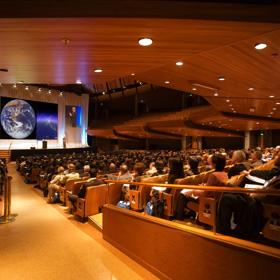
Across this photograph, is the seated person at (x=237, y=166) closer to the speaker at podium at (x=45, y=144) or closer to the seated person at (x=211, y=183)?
the seated person at (x=211, y=183)

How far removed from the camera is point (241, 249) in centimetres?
271

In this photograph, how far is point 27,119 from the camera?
24.8 m

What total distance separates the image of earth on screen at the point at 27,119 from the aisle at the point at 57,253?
59.0 ft

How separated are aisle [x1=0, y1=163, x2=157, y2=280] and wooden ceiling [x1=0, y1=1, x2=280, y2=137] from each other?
303 cm

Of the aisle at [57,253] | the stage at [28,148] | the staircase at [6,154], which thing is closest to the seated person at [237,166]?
the aisle at [57,253]

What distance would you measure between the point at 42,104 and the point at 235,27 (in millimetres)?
25490

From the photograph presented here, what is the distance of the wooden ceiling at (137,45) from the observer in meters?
3.01

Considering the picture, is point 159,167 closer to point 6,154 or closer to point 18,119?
point 6,154

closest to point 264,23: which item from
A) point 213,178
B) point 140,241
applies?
point 213,178

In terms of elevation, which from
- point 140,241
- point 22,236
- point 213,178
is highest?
point 213,178

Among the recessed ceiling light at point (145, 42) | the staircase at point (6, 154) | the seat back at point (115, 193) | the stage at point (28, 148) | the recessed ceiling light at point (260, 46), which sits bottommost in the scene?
the seat back at point (115, 193)

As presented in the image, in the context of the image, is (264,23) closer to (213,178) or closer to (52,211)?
(213,178)

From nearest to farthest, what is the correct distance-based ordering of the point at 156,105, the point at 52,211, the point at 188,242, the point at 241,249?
the point at 241,249
the point at 188,242
the point at 52,211
the point at 156,105

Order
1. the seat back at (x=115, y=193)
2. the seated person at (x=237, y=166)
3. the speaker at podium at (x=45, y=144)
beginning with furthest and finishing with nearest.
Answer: the speaker at podium at (x=45, y=144), the seat back at (x=115, y=193), the seated person at (x=237, y=166)
